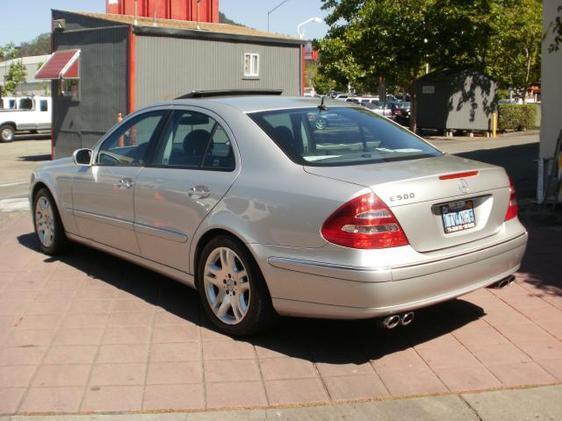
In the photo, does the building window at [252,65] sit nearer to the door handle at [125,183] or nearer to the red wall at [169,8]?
the red wall at [169,8]

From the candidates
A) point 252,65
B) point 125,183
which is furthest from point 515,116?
point 125,183

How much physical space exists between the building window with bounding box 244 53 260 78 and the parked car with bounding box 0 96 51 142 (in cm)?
1505

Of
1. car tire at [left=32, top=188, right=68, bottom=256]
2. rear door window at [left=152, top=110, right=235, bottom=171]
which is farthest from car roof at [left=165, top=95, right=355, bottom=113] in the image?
car tire at [left=32, top=188, right=68, bottom=256]

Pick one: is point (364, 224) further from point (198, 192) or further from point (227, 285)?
point (198, 192)

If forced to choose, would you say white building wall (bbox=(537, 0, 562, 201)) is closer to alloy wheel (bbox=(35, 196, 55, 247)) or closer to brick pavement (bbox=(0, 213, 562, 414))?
brick pavement (bbox=(0, 213, 562, 414))

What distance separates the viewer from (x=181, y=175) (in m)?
5.17

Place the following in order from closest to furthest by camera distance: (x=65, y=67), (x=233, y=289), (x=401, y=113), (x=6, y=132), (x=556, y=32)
→ (x=233, y=289), (x=556, y=32), (x=65, y=67), (x=6, y=132), (x=401, y=113)

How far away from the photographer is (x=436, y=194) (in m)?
4.26

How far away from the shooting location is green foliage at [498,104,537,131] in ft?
97.5

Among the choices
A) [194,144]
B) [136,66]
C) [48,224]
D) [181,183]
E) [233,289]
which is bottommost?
[233,289]

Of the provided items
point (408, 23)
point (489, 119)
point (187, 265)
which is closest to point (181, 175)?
point (187, 265)

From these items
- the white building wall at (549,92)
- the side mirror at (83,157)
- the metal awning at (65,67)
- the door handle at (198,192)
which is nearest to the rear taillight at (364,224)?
the door handle at (198,192)

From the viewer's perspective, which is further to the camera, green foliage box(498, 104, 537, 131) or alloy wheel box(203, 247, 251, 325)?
green foliage box(498, 104, 537, 131)

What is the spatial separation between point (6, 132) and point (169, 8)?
387 inches
